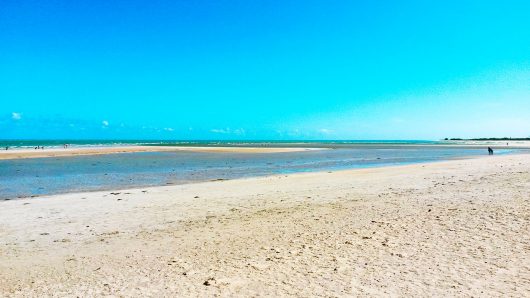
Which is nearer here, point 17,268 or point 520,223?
point 17,268

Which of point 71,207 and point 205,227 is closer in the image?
point 205,227

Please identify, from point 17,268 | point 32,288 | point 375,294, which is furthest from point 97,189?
point 375,294

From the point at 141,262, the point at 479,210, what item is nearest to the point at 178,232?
the point at 141,262

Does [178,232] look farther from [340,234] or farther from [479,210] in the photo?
[479,210]

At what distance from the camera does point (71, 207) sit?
1306 cm

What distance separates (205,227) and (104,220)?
3.05 metres

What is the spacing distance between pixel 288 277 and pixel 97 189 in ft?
45.9

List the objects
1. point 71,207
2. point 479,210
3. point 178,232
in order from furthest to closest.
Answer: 1. point 71,207
2. point 479,210
3. point 178,232

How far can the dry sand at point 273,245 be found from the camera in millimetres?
6172

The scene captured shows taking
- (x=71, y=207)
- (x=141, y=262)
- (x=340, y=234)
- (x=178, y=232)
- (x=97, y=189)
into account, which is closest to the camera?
(x=141, y=262)

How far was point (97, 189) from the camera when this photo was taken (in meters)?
18.2

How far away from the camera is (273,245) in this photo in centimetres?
831

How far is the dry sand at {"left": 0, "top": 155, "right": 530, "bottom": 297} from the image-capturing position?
6.17 metres

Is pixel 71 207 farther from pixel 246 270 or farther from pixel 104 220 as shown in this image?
pixel 246 270
